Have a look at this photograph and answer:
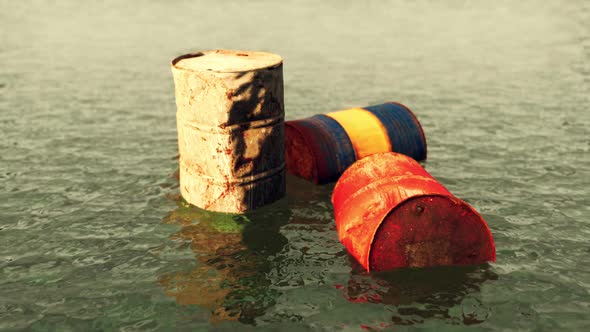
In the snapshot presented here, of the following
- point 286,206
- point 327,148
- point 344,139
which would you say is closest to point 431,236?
point 286,206

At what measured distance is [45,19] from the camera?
97.1 feet

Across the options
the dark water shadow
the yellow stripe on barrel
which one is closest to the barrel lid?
the yellow stripe on barrel

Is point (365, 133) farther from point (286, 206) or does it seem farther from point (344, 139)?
point (286, 206)

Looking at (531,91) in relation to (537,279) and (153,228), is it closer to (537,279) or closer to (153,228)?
(537,279)

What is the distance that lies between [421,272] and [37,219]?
5.67 m

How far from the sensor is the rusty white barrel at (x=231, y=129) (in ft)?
27.5

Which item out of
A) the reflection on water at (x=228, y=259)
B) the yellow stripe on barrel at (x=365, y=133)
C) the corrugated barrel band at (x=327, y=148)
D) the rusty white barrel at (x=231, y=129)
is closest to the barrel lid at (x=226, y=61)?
the rusty white barrel at (x=231, y=129)

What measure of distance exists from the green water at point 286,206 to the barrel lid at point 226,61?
2.21 metres

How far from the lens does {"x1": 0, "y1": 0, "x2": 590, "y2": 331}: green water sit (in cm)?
668

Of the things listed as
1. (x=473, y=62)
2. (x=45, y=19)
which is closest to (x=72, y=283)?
(x=473, y=62)

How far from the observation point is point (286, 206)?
936cm

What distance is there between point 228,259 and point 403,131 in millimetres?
4403

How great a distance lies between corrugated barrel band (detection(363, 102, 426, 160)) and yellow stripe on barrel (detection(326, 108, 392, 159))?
0.45 feet

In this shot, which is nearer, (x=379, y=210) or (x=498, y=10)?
(x=379, y=210)
